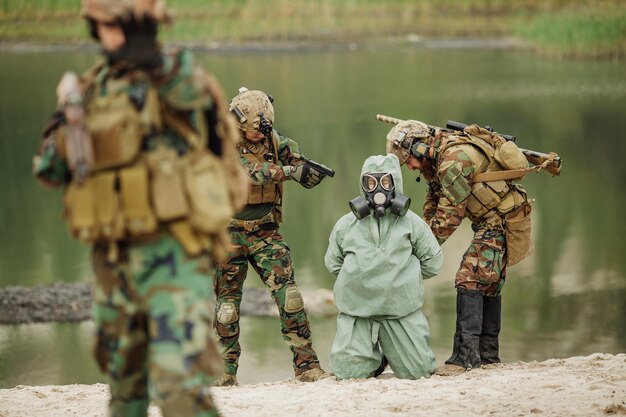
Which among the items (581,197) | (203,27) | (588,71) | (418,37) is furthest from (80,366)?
(418,37)

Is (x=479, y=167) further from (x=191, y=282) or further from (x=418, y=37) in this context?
(x=418, y=37)

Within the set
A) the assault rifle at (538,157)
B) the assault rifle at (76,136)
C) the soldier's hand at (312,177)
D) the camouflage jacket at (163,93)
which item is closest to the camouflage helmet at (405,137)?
the assault rifle at (538,157)

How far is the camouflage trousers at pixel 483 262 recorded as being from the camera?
6562 millimetres

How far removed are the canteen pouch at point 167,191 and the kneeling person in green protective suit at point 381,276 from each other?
2.05 m

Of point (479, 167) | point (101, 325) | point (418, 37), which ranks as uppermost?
point (418, 37)

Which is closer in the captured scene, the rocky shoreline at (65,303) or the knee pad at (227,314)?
the knee pad at (227,314)

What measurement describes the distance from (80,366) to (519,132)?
38.4ft

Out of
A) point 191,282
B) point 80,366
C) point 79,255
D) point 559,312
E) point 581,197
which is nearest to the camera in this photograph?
point 191,282

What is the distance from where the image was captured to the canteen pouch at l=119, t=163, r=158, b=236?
399cm

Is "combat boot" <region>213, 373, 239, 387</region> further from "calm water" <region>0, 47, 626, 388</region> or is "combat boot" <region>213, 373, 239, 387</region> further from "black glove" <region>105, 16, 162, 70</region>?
"black glove" <region>105, 16, 162, 70</region>

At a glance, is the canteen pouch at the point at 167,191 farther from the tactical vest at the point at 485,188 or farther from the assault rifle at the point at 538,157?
the assault rifle at the point at 538,157

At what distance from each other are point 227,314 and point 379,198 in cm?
128

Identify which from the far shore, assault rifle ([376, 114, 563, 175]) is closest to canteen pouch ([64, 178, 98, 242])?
assault rifle ([376, 114, 563, 175])

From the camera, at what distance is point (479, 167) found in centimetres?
655
